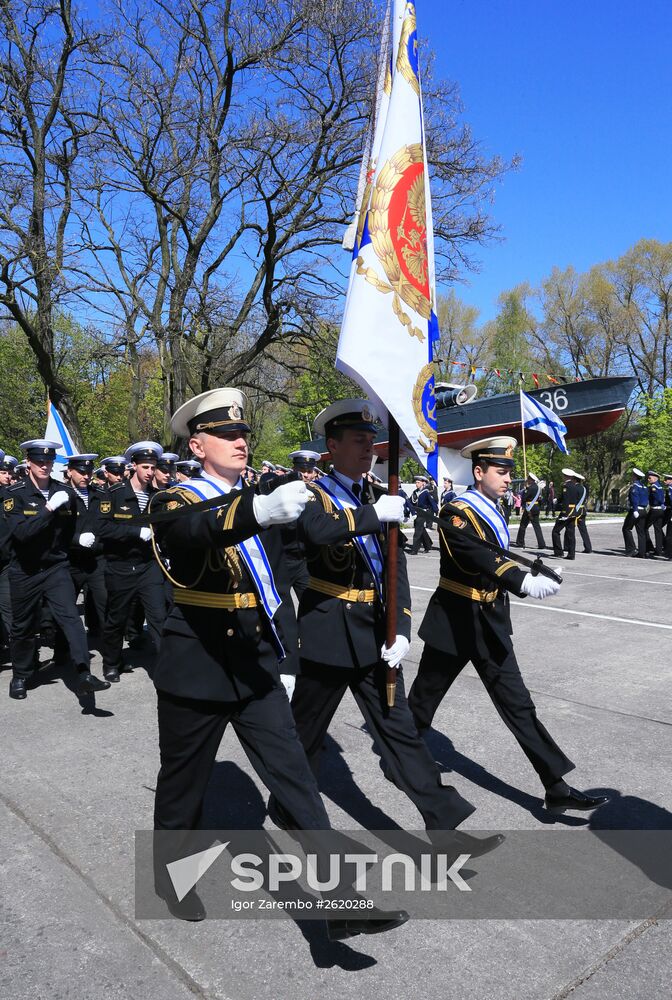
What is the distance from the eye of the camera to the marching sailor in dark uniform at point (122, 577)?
6656 millimetres

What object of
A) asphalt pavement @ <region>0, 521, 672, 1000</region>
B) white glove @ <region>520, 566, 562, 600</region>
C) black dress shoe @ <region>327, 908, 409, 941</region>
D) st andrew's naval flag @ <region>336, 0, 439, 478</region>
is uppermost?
st andrew's naval flag @ <region>336, 0, 439, 478</region>

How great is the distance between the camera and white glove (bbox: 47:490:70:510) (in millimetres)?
6087

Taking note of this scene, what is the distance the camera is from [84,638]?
6.07 meters

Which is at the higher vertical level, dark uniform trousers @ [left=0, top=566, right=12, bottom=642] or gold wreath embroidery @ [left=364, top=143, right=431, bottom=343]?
gold wreath embroidery @ [left=364, top=143, right=431, bottom=343]

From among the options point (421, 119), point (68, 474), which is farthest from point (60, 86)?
point (421, 119)

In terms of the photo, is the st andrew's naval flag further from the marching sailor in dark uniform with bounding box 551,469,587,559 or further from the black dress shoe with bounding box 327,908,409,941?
the marching sailor in dark uniform with bounding box 551,469,587,559

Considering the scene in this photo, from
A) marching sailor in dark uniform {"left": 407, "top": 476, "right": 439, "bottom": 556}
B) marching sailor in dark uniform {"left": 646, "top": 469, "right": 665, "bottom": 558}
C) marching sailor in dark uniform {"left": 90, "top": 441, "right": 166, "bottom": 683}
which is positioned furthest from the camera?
marching sailor in dark uniform {"left": 407, "top": 476, "right": 439, "bottom": 556}

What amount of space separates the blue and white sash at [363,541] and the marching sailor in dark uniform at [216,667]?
0.57 metres

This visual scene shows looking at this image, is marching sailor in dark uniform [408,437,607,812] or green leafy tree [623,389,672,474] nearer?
marching sailor in dark uniform [408,437,607,812]

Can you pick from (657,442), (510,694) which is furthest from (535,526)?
(657,442)

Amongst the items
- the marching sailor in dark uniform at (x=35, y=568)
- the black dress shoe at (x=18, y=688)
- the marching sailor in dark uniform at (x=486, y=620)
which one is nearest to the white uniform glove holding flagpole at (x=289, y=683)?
the marching sailor in dark uniform at (x=486, y=620)

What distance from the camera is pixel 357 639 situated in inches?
138

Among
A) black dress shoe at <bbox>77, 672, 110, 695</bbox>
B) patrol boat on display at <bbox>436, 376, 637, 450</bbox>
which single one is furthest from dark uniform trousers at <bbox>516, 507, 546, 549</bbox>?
black dress shoe at <bbox>77, 672, 110, 695</bbox>

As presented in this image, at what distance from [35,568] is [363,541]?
3710 millimetres
